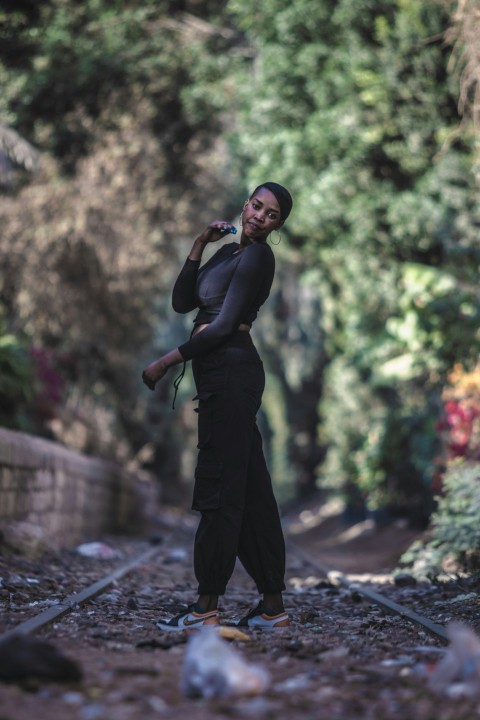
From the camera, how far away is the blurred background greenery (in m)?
15.2

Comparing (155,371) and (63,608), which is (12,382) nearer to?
(63,608)

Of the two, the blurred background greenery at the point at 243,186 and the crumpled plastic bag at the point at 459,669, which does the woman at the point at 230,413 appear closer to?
the crumpled plastic bag at the point at 459,669

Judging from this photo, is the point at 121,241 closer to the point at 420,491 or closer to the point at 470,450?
the point at 420,491

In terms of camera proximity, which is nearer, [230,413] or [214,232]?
[230,413]

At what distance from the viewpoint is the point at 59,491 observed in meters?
13.0

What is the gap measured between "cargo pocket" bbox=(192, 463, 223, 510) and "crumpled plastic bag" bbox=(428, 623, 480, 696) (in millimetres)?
1786

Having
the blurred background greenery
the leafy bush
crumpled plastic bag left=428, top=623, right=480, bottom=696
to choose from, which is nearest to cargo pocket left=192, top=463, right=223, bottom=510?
crumpled plastic bag left=428, top=623, right=480, bottom=696

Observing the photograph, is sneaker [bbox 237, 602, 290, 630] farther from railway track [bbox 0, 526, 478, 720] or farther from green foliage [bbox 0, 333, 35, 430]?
green foliage [bbox 0, 333, 35, 430]

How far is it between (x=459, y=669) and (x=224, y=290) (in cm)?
247

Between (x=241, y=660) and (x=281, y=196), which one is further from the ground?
(x=281, y=196)

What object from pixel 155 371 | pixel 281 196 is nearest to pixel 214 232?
pixel 281 196

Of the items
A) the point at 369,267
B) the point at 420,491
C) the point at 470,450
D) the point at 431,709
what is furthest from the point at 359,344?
the point at 431,709

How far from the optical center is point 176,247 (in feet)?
72.6

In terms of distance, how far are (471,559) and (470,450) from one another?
336cm
